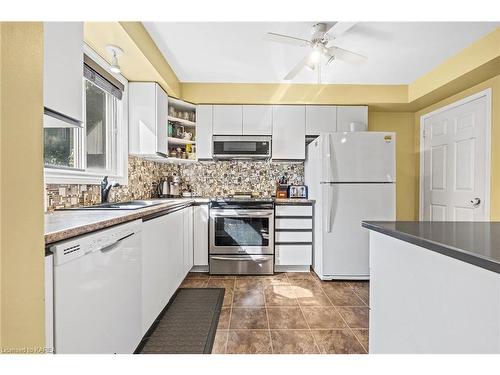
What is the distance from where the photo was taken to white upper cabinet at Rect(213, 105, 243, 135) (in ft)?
10.8

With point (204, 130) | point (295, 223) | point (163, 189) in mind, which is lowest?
point (295, 223)

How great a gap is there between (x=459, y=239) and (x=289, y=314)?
5.27 feet

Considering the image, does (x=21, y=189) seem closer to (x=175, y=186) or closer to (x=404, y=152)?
(x=175, y=186)

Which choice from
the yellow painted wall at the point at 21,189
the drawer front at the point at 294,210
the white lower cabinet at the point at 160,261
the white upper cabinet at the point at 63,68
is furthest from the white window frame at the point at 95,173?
the drawer front at the point at 294,210

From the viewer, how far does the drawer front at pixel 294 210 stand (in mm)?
3025

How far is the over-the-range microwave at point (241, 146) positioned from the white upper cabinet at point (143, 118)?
79cm

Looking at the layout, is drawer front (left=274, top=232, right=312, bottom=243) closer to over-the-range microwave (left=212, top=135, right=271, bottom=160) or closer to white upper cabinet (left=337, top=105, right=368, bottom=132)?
over-the-range microwave (left=212, top=135, right=271, bottom=160)

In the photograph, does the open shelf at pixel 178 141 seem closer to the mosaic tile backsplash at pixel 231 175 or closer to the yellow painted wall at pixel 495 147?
the mosaic tile backsplash at pixel 231 175

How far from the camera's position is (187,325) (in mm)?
1911

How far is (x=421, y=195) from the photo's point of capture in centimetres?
352

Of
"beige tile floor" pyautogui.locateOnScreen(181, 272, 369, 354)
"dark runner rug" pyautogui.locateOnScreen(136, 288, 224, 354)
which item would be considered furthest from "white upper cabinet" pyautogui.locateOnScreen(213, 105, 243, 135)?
"dark runner rug" pyautogui.locateOnScreen(136, 288, 224, 354)

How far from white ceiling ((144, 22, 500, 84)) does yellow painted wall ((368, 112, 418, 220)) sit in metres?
0.61

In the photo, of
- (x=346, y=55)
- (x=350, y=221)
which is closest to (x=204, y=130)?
(x=346, y=55)

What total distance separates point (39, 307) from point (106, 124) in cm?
220
